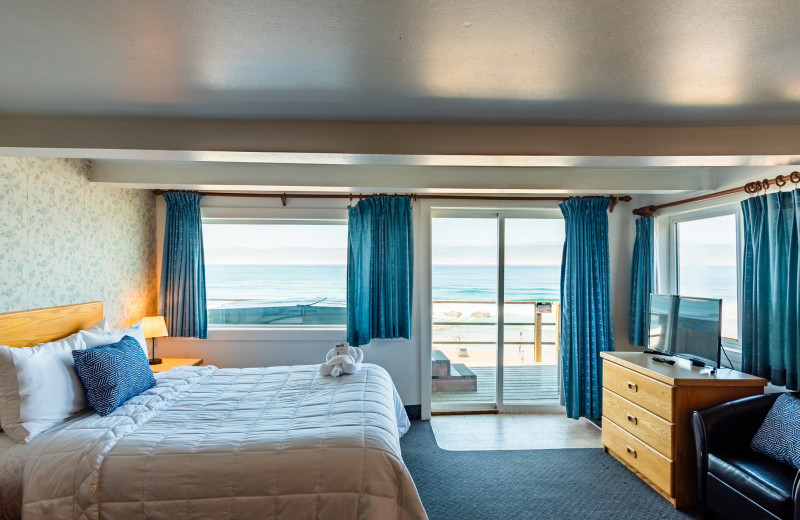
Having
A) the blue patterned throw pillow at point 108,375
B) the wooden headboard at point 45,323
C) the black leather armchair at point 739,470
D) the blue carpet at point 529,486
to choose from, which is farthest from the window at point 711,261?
the wooden headboard at point 45,323

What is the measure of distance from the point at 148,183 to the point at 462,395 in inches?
138

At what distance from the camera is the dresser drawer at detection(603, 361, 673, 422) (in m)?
2.76

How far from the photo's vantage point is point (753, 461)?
2.28 m

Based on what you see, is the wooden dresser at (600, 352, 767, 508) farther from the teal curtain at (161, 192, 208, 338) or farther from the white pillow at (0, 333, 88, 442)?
the teal curtain at (161, 192, 208, 338)

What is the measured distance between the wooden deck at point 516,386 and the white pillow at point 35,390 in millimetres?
3090

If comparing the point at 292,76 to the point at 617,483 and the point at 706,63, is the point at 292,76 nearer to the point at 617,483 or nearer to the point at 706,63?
the point at 706,63

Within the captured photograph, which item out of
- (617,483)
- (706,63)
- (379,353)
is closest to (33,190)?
(379,353)

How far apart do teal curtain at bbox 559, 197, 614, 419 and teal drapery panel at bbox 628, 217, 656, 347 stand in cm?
24

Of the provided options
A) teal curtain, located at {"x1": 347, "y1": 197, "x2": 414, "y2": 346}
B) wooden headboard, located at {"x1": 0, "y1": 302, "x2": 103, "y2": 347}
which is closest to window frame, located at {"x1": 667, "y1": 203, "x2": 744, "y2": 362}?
teal curtain, located at {"x1": 347, "y1": 197, "x2": 414, "y2": 346}

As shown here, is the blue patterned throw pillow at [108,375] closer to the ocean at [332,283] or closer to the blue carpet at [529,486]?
the ocean at [332,283]

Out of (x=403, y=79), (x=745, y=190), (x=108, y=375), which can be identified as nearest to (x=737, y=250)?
(x=745, y=190)

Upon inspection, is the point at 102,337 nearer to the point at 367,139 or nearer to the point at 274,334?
the point at 274,334

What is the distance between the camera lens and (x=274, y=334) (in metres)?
4.20

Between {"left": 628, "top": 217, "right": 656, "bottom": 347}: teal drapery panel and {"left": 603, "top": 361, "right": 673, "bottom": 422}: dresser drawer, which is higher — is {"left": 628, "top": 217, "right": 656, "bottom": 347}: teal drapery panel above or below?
above
